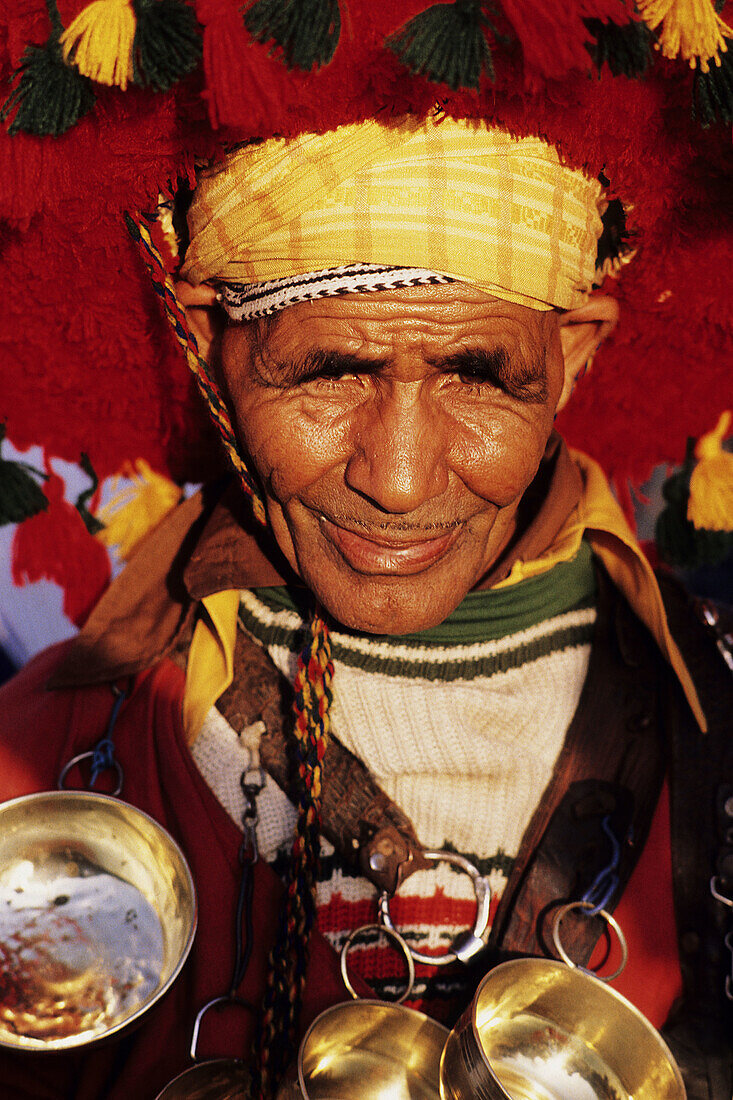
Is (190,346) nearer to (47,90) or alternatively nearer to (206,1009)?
(47,90)

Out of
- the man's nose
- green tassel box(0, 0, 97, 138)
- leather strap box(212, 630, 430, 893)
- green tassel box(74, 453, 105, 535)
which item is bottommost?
leather strap box(212, 630, 430, 893)

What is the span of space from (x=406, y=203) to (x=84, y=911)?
1.33 m

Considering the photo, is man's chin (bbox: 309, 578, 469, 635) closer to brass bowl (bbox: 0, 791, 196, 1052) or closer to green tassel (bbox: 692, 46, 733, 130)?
brass bowl (bbox: 0, 791, 196, 1052)

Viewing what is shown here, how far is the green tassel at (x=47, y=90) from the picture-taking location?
4.09 feet

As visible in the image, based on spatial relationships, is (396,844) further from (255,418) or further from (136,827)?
(255,418)

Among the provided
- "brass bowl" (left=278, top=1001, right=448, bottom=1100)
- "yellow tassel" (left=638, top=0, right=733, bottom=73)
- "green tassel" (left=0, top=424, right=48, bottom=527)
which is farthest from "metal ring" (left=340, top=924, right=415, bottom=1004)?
"yellow tassel" (left=638, top=0, right=733, bottom=73)

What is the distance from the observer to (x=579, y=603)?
203 centimetres

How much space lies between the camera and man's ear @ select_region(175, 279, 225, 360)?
1.70m

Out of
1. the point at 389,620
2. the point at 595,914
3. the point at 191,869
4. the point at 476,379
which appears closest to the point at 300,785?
the point at 191,869

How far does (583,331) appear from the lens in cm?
185

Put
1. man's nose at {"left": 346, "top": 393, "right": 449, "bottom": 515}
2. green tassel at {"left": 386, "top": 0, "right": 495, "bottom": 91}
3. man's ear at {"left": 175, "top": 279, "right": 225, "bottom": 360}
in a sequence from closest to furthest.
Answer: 1. green tassel at {"left": 386, "top": 0, "right": 495, "bottom": 91}
2. man's nose at {"left": 346, "top": 393, "right": 449, "bottom": 515}
3. man's ear at {"left": 175, "top": 279, "right": 225, "bottom": 360}

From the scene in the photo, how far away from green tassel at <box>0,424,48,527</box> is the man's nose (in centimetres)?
96

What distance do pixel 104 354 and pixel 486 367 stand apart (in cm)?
86

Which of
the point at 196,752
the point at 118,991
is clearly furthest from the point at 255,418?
the point at 118,991
